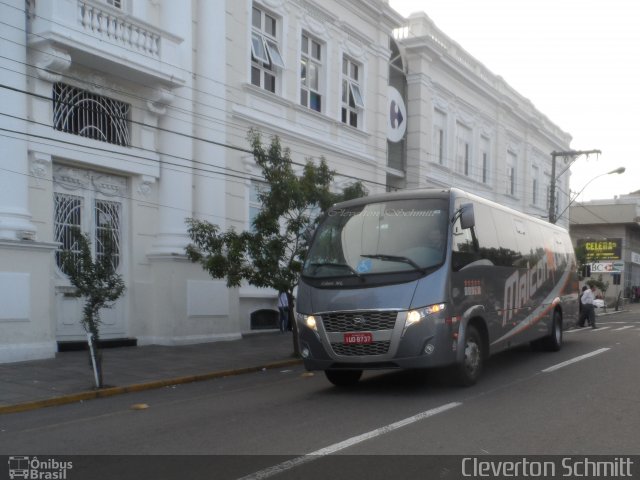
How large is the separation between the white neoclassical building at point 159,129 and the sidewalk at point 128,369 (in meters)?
0.72

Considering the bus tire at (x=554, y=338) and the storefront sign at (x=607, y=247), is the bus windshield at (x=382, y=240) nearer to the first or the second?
the bus tire at (x=554, y=338)

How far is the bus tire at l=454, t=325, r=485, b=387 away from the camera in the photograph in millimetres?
9367

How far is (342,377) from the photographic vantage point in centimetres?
1000

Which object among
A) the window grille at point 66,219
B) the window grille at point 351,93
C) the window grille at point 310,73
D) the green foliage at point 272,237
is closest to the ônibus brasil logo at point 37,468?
the green foliage at point 272,237

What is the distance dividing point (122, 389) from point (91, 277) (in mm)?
1701

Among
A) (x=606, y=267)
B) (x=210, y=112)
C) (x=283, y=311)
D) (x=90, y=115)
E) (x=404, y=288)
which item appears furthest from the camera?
(x=606, y=267)

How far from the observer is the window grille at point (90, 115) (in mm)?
13859

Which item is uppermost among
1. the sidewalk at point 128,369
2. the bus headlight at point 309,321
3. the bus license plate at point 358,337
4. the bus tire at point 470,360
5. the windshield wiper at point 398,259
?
the windshield wiper at point 398,259

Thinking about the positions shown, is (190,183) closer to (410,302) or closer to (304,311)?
(304,311)

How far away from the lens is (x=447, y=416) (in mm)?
7590

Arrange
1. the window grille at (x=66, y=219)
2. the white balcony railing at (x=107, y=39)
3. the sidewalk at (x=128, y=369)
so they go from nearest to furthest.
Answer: the sidewalk at (x=128, y=369)
the white balcony railing at (x=107, y=39)
the window grille at (x=66, y=219)

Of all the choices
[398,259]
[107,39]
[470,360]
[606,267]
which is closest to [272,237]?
[398,259]

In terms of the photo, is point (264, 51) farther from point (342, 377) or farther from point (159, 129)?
point (342, 377)

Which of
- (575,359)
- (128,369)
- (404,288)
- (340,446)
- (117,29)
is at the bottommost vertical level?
(128,369)
